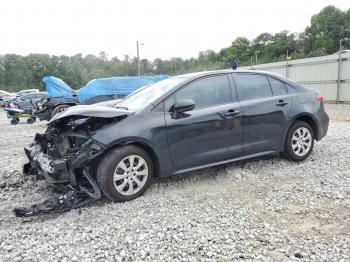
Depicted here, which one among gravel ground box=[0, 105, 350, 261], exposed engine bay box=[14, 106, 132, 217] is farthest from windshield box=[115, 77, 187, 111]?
gravel ground box=[0, 105, 350, 261]

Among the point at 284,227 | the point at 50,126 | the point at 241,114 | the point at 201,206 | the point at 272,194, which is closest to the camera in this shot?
the point at 284,227

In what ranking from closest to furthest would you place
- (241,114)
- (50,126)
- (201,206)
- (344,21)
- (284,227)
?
(284,227) < (201,206) < (50,126) < (241,114) < (344,21)

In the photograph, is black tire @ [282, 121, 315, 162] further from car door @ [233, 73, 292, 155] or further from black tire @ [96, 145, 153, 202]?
black tire @ [96, 145, 153, 202]

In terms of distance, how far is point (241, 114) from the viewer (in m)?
4.61

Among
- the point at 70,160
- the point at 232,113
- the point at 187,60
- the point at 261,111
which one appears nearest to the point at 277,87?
the point at 261,111

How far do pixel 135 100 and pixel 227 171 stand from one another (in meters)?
1.77

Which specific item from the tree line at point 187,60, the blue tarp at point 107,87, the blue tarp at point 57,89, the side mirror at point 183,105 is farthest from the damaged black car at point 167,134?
the tree line at point 187,60

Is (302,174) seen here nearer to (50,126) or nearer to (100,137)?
(100,137)

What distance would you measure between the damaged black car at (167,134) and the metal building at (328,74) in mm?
11655

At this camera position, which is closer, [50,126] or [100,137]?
[100,137]

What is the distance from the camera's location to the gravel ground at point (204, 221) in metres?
2.84

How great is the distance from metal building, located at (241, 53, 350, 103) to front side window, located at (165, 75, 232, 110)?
41.7 ft

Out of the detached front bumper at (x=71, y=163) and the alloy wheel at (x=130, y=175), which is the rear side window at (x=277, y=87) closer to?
the alloy wheel at (x=130, y=175)

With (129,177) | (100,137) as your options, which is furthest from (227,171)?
(100,137)
